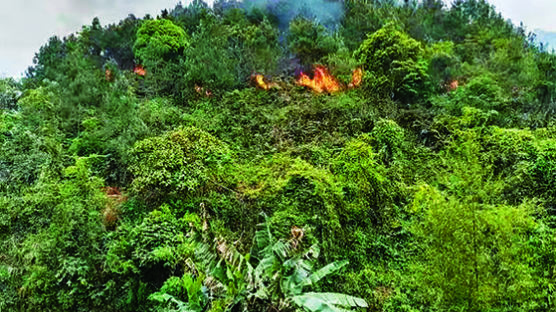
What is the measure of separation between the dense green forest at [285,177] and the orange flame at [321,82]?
103 millimetres

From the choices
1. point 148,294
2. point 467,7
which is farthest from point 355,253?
point 467,7

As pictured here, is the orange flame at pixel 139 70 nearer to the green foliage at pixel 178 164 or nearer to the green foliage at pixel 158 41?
the green foliage at pixel 158 41

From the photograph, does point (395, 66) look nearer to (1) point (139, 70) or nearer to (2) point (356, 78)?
(2) point (356, 78)

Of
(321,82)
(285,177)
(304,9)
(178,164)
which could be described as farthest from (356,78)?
(304,9)

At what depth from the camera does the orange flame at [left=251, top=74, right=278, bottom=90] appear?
57.5ft

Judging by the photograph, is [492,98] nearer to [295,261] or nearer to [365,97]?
[365,97]

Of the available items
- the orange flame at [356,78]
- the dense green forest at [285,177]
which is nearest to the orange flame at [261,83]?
the dense green forest at [285,177]

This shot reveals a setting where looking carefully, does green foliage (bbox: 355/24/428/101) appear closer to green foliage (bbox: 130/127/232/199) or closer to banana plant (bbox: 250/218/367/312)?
green foliage (bbox: 130/127/232/199)

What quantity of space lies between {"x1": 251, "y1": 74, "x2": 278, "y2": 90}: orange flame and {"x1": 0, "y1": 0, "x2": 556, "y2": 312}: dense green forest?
0.08 metres

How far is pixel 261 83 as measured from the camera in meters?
17.6

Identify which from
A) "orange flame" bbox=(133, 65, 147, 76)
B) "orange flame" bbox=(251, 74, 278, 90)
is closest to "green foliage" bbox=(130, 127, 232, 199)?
"orange flame" bbox=(251, 74, 278, 90)

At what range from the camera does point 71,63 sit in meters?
16.3

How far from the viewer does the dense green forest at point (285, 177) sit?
652cm

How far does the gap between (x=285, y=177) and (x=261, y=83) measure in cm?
793
